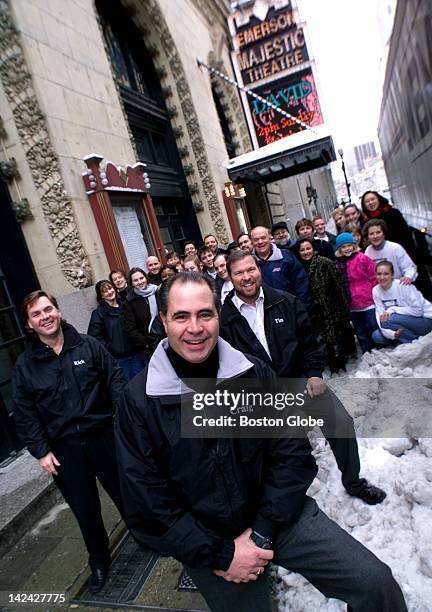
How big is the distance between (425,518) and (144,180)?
785 cm

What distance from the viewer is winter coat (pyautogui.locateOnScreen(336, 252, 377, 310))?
5062mm

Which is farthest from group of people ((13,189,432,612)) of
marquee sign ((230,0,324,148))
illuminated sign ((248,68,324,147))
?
marquee sign ((230,0,324,148))

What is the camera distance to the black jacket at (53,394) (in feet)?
8.98

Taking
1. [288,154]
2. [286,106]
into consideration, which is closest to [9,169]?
[288,154]

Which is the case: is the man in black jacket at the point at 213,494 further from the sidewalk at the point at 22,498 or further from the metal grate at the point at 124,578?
the sidewalk at the point at 22,498

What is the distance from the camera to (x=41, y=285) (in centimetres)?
593

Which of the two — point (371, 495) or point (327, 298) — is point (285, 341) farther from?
point (327, 298)

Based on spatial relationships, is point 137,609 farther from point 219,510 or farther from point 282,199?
point 282,199

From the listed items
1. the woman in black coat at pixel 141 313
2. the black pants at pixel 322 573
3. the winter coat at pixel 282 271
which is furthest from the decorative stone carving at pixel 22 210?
the black pants at pixel 322 573

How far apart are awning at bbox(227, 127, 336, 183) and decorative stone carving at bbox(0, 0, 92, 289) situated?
27.8 ft

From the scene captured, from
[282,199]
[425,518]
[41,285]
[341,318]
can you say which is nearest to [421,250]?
[341,318]

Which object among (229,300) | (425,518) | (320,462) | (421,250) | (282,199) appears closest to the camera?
(425,518)

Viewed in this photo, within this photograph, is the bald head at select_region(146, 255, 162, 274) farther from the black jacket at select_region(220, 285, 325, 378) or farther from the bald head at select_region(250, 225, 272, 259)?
the black jacket at select_region(220, 285, 325, 378)

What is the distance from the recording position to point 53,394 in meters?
2.75
